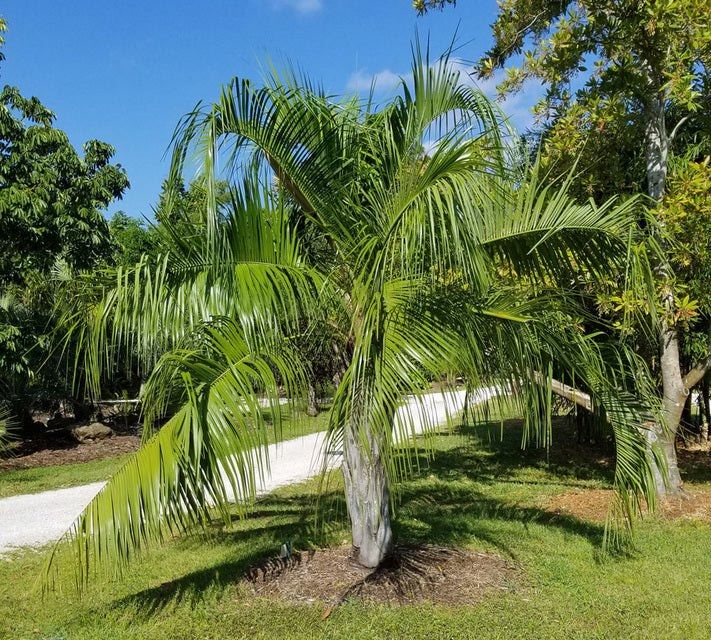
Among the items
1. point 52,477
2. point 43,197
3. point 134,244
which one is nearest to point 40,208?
point 43,197

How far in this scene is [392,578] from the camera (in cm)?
498

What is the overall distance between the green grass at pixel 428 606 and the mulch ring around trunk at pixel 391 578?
0.13 m

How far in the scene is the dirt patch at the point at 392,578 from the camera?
4801 mm

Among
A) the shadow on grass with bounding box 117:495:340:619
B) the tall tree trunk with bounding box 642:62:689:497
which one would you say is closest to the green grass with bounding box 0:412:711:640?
the shadow on grass with bounding box 117:495:340:619

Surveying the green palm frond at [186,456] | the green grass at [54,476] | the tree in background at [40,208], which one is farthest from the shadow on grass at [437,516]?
the tree in background at [40,208]

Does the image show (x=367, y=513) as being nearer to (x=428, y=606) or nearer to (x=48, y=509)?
(x=428, y=606)

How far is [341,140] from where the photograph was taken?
4.81 metres

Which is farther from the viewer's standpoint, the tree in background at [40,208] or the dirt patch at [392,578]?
the tree in background at [40,208]

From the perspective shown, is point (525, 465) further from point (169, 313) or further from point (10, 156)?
point (10, 156)

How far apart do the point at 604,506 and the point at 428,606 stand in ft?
13.2

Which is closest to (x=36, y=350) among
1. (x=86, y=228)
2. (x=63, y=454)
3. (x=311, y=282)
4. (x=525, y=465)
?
(x=63, y=454)

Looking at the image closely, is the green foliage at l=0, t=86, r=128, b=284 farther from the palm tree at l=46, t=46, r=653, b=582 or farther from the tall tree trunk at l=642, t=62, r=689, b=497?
the tall tree trunk at l=642, t=62, r=689, b=497

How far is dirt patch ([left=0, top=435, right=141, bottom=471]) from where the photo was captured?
1314 centimetres

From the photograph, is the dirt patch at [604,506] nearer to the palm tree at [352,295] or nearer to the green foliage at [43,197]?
the palm tree at [352,295]
